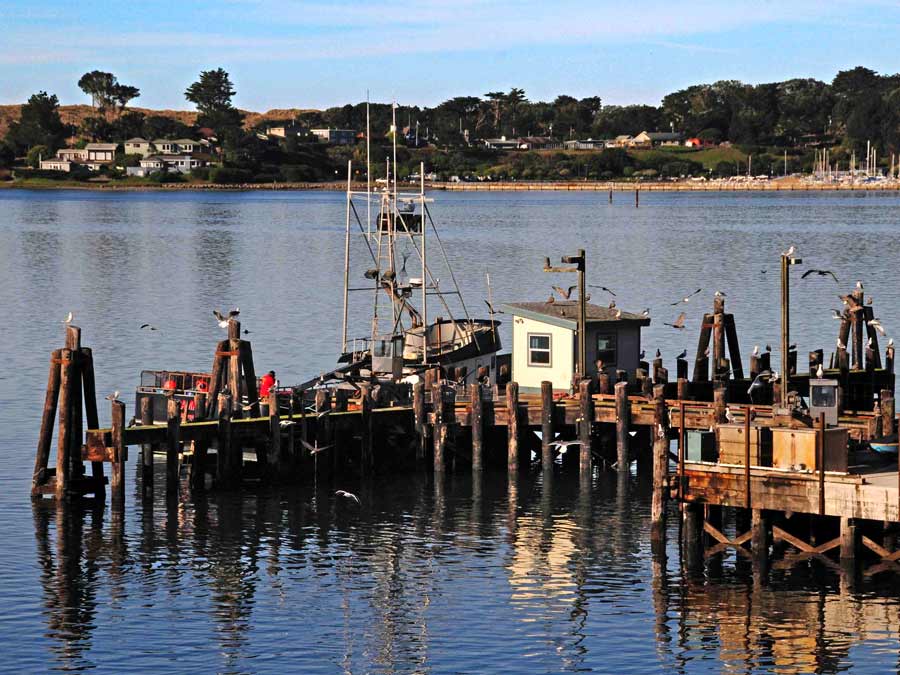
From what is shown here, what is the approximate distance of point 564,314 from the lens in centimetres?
5297

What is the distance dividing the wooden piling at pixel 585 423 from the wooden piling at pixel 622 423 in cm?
87

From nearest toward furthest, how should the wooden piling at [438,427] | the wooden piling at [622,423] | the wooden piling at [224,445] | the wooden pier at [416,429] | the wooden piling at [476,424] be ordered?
the wooden pier at [416,429] < the wooden piling at [224,445] < the wooden piling at [622,423] < the wooden piling at [476,424] < the wooden piling at [438,427]

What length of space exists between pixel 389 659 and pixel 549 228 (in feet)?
529

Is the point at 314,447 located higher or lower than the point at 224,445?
lower

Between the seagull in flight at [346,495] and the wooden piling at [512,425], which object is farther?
the wooden piling at [512,425]

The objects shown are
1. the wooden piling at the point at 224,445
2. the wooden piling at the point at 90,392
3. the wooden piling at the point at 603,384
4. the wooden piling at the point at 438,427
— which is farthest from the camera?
the wooden piling at the point at 603,384

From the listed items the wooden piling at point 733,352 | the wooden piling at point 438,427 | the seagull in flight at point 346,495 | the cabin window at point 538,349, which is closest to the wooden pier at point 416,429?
the wooden piling at point 438,427

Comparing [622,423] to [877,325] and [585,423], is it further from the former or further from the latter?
[877,325]

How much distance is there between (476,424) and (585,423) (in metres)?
3.14

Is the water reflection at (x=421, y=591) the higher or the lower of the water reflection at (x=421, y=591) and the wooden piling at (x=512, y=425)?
the lower

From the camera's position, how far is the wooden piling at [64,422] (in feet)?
149

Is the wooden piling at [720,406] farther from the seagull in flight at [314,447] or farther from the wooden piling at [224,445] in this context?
the wooden piling at [224,445]

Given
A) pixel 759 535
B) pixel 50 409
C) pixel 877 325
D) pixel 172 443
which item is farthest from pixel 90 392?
pixel 877 325

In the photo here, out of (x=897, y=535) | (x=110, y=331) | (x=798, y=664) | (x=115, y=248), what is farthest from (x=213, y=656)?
(x=115, y=248)
